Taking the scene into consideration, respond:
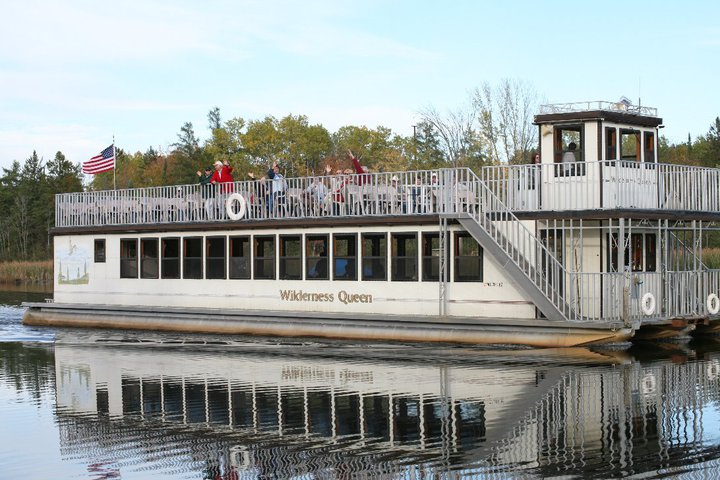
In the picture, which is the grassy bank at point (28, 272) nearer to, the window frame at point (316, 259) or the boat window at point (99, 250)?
the boat window at point (99, 250)

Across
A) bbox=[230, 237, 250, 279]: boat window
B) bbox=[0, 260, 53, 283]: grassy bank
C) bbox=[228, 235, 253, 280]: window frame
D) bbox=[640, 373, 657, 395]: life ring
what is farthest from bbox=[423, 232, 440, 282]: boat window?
bbox=[0, 260, 53, 283]: grassy bank

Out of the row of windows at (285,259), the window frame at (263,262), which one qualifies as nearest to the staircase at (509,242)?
the row of windows at (285,259)

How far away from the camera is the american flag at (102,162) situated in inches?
1451

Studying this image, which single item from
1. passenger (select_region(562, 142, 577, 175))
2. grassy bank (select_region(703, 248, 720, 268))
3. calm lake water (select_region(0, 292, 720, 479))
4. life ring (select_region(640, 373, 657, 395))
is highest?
passenger (select_region(562, 142, 577, 175))

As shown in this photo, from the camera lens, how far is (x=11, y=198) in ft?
335

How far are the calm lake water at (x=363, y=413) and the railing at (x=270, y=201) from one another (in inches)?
156

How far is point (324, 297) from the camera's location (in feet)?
98.4

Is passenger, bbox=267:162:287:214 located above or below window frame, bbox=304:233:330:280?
above

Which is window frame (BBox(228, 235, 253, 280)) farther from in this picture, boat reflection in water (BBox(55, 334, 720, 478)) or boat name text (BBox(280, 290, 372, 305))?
boat reflection in water (BBox(55, 334, 720, 478))

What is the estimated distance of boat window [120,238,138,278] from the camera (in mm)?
34594

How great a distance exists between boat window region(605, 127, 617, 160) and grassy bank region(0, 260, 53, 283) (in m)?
48.4

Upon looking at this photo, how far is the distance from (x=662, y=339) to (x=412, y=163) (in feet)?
180

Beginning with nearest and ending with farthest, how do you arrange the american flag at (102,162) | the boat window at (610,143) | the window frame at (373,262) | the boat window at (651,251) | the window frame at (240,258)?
the boat window at (610,143) < the boat window at (651,251) < the window frame at (373,262) < the window frame at (240,258) < the american flag at (102,162)

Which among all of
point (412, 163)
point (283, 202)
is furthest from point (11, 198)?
point (283, 202)
